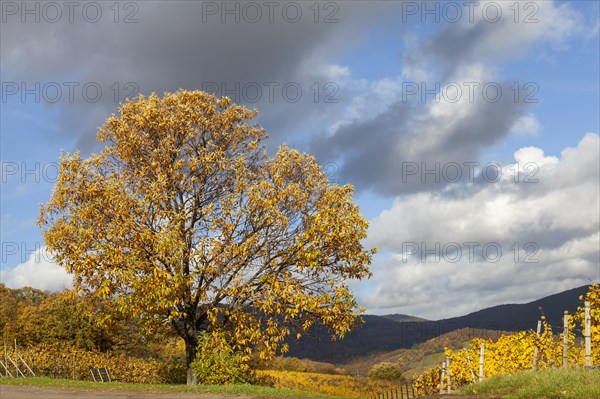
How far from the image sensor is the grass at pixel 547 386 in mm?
18656

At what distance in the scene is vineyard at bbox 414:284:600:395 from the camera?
27.4 m

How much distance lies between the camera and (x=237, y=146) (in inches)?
1292

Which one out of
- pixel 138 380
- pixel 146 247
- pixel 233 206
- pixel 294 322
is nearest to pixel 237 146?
pixel 233 206

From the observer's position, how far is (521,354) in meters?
33.0

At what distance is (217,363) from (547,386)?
614 inches

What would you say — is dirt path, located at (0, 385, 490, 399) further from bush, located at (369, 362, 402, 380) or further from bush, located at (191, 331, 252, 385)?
bush, located at (369, 362, 402, 380)

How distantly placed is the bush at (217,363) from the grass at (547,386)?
11522mm

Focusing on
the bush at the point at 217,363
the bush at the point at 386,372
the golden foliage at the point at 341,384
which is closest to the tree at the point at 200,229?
the bush at the point at 217,363

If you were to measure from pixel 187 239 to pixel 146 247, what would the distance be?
2163 mm

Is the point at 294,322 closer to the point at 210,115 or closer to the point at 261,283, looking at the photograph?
the point at 261,283

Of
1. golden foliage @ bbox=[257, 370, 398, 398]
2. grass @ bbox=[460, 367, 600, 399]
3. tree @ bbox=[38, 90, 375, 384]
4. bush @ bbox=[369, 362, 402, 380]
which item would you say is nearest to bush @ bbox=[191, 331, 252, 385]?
tree @ bbox=[38, 90, 375, 384]

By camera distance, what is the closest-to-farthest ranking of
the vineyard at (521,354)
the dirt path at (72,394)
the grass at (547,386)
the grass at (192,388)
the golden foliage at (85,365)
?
the grass at (547,386)
the dirt path at (72,394)
the grass at (192,388)
the vineyard at (521,354)
the golden foliage at (85,365)

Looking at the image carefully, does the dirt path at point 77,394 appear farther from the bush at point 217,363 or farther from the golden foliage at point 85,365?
the golden foliage at point 85,365

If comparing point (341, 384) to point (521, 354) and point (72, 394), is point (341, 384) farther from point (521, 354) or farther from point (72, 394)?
point (72, 394)
